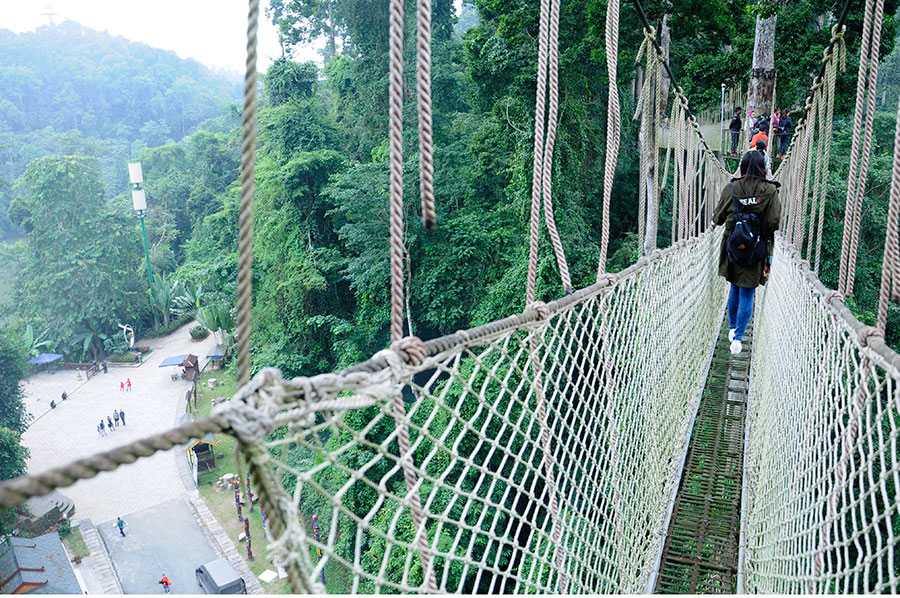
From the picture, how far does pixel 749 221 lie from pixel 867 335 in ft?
4.55

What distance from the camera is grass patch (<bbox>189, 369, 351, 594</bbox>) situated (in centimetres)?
934

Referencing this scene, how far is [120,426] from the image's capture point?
48.4 ft

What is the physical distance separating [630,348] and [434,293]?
8.50 meters

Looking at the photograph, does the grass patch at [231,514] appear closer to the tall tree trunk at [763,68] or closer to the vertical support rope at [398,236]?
the tall tree trunk at [763,68]

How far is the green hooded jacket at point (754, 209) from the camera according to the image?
2.39 m

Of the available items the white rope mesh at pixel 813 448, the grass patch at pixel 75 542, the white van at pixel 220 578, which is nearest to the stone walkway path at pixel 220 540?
the white van at pixel 220 578

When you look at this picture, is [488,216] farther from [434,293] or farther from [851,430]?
[851,430]

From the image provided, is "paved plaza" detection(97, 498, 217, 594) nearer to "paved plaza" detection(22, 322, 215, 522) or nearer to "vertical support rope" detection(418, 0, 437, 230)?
"paved plaza" detection(22, 322, 215, 522)

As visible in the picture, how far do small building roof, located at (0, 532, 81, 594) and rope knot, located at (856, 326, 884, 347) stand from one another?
10547 mm

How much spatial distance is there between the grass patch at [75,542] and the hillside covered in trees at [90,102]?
20.3 meters

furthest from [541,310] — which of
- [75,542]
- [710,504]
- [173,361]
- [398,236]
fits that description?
[173,361]

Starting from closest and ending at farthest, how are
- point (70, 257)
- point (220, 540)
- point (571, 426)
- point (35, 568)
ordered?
point (571, 426) < point (35, 568) < point (220, 540) < point (70, 257)

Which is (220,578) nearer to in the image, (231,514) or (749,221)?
(231,514)

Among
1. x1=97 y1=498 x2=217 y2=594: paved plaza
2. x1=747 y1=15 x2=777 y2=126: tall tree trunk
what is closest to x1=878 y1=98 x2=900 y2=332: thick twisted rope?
x1=747 y1=15 x2=777 y2=126: tall tree trunk
